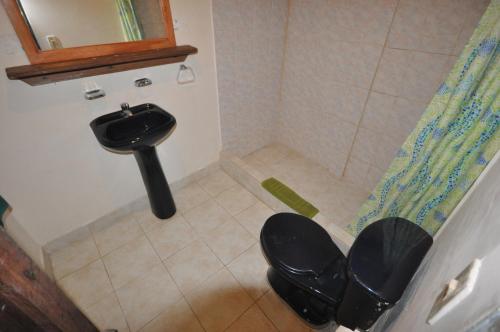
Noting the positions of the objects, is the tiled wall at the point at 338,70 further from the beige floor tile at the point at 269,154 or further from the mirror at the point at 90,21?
the mirror at the point at 90,21

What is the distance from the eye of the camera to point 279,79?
90.0 inches

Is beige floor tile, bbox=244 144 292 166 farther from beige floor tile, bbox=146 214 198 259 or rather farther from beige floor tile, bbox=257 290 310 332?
beige floor tile, bbox=257 290 310 332

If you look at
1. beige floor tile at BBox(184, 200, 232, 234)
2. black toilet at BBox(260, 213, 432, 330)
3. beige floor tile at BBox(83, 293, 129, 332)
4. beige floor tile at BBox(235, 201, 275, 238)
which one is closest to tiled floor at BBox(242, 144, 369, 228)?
beige floor tile at BBox(235, 201, 275, 238)

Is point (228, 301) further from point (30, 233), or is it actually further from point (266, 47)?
point (266, 47)

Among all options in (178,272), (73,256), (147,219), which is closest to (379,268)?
(178,272)

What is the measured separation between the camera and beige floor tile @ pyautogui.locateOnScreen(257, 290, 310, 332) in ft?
4.13

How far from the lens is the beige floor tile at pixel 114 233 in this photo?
5.42 feet

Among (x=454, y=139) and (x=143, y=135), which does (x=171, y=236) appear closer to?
(x=143, y=135)

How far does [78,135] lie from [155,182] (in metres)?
0.55

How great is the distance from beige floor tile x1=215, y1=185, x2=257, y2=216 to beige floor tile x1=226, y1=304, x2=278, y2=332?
2.47ft

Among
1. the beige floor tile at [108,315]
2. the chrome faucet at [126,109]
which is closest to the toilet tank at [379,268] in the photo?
the beige floor tile at [108,315]

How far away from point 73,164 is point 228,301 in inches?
51.3

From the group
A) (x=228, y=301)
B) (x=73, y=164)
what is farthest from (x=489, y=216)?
(x=73, y=164)

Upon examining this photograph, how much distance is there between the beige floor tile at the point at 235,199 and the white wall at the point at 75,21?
4.45 feet
